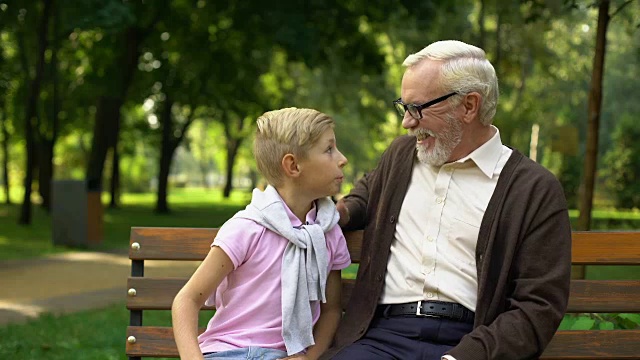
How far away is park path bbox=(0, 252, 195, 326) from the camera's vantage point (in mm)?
9469

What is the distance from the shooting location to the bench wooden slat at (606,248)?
158 inches

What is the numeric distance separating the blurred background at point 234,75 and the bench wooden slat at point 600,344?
403cm

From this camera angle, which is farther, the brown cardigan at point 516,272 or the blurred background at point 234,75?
the blurred background at point 234,75

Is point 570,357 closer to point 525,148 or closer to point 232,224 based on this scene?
point 232,224

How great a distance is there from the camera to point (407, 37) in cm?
2930

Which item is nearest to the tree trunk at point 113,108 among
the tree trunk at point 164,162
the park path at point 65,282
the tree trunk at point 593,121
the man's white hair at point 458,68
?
the tree trunk at point 164,162

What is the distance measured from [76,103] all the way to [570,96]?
74.8 feet

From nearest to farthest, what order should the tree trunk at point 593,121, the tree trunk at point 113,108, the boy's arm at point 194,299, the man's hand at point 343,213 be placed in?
the boy's arm at point 194,299 → the man's hand at point 343,213 → the tree trunk at point 593,121 → the tree trunk at point 113,108

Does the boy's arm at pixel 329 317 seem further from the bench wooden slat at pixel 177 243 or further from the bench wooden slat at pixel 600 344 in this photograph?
the bench wooden slat at pixel 600 344

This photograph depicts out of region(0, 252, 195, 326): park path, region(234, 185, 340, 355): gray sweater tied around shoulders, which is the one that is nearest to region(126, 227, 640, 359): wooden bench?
region(234, 185, 340, 355): gray sweater tied around shoulders

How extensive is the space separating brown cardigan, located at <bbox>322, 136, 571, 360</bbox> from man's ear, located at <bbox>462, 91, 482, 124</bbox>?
211mm

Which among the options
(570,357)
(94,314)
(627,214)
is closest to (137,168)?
(627,214)

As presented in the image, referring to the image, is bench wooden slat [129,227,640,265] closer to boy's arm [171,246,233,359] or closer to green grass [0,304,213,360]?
boy's arm [171,246,233,359]

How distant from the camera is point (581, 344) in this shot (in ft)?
13.2
